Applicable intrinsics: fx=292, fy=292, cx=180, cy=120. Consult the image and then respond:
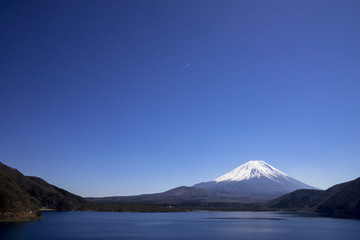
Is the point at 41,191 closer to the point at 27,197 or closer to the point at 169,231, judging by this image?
the point at 27,197

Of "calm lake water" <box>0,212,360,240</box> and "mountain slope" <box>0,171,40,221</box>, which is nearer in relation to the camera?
"calm lake water" <box>0,212,360,240</box>

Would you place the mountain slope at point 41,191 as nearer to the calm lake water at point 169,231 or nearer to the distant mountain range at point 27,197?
the distant mountain range at point 27,197

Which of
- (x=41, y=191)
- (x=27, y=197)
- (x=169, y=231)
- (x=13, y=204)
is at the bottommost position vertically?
(x=169, y=231)

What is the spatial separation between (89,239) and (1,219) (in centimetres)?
4113

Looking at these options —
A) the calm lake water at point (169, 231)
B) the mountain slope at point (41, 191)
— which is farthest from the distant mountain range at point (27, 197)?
the calm lake water at point (169, 231)

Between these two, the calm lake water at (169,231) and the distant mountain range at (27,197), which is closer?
the calm lake water at (169,231)

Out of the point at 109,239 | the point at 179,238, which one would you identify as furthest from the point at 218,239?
the point at 109,239

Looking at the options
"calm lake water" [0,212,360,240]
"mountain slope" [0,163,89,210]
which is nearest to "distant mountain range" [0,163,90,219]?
"mountain slope" [0,163,89,210]

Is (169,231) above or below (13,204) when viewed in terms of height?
below

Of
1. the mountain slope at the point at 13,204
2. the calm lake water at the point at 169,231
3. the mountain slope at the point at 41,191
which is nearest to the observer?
the calm lake water at the point at 169,231

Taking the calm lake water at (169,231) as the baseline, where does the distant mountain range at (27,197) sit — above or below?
above

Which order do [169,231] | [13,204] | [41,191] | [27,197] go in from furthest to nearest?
1. [41,191]
2. [27,197]
3. [13,204]
4. [169,231]

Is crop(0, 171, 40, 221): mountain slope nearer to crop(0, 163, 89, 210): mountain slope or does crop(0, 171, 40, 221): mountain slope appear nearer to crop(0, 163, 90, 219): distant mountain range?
crop(0, 163, 90, 219): distant mountain range

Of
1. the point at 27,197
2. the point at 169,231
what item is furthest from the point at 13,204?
the point at 169,231
